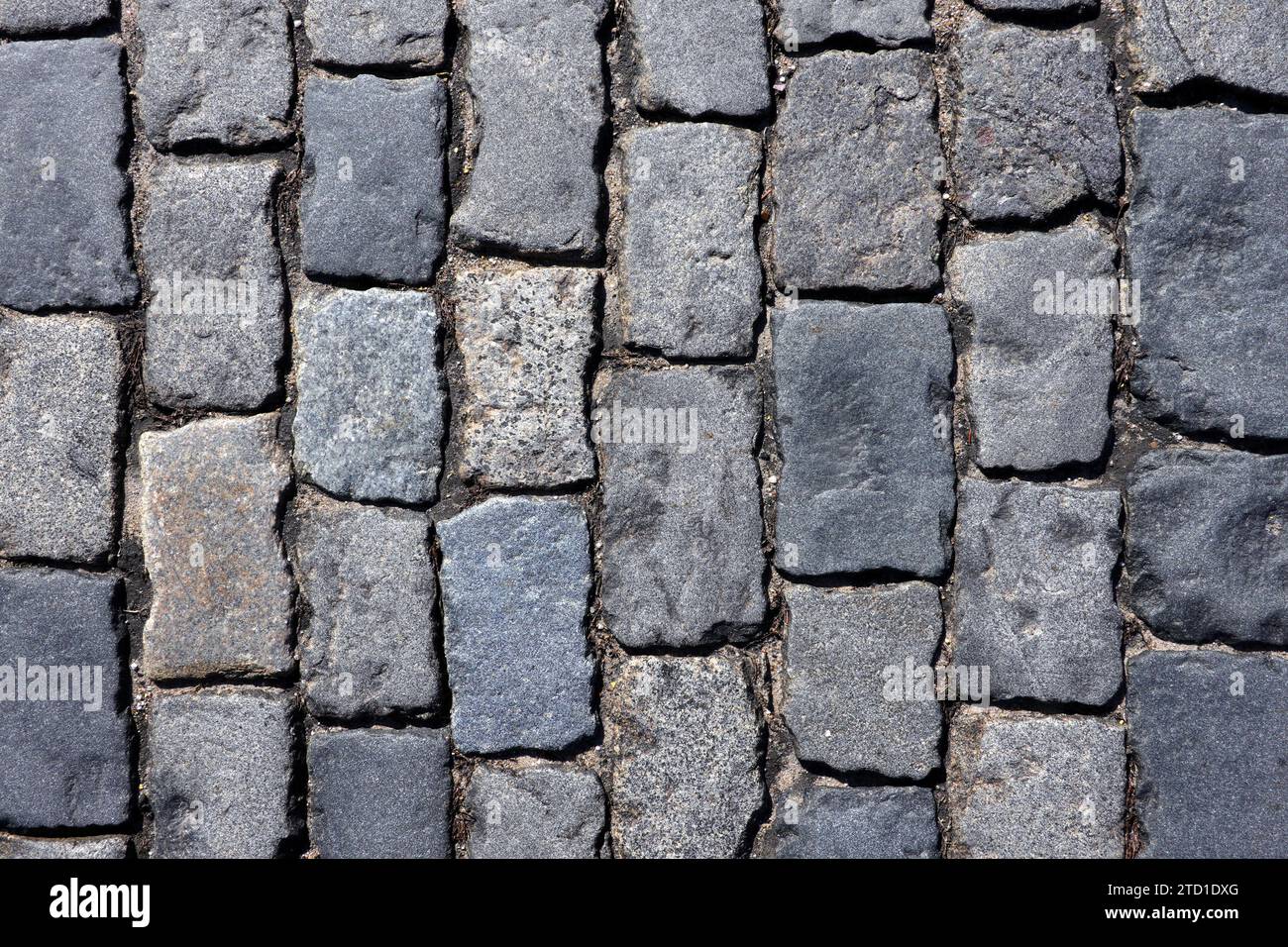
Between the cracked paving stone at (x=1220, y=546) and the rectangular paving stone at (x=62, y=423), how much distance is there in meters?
2.77

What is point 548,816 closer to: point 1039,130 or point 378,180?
point 378,180

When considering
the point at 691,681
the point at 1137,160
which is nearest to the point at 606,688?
the point at 691,681

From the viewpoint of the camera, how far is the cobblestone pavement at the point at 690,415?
7.41 ft

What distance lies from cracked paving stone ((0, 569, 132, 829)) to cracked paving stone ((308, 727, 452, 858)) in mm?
571

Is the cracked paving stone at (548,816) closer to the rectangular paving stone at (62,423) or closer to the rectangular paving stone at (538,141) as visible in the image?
the rectangular paving stone at (62,423)

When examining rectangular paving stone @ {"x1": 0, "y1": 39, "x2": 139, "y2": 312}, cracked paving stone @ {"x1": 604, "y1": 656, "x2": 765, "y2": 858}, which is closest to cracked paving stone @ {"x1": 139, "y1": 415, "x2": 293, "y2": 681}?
rectangular paving stone @ {"x1": 0, "y1": 39, "x2": 139, "y2": 312}

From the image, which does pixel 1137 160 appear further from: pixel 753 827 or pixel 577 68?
pixel 753 827

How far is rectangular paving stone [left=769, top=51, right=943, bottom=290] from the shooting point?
228 centimetres

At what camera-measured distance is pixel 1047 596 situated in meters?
2.26

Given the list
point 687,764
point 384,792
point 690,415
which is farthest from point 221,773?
point 690,415

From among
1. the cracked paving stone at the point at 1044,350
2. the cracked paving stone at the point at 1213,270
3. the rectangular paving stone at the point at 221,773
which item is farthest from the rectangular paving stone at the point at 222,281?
the cracked paving stone at the point at 1213,270

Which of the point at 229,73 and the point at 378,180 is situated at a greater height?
the point at 229,73

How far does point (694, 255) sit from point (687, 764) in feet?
4.41

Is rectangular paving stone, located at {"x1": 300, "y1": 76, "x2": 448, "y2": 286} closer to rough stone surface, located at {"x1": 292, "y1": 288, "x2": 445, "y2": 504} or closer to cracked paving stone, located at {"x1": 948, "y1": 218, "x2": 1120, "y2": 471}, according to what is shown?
rough stone surface, located at {"x1": 292, "y1": 288, "x2": 445, "y2": 504}
